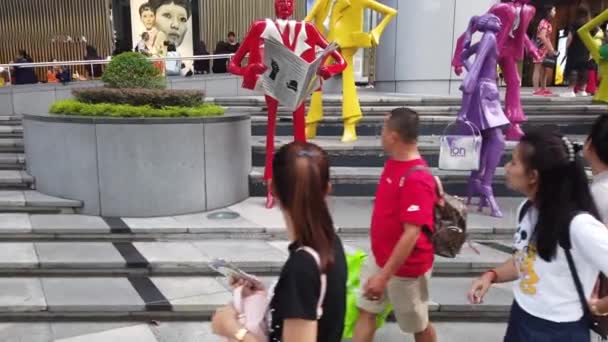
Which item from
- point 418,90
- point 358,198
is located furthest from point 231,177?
point 418,90

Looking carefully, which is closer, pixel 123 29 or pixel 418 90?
pixel 418 90

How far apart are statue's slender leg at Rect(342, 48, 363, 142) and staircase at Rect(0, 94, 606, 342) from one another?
422 mm

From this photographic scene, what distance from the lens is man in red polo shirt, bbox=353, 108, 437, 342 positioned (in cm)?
233

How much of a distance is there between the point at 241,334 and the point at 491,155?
15.1 ft

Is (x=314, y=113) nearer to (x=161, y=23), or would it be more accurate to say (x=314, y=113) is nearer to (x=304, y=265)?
(x=304, y=265)

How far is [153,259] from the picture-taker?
14.5 feet

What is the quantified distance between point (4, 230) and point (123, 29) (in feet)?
47.0

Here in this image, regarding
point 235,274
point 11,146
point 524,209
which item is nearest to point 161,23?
point 11,146

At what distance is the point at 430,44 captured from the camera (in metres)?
10.8

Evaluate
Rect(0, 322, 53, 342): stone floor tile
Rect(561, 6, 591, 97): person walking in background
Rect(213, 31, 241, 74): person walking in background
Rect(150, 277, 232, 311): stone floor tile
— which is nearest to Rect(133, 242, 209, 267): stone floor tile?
Rect(150, 277, 232, 311): stone floor tile

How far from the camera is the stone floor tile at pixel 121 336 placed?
11.3 ft

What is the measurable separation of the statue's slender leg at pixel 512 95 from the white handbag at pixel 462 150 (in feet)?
3.22

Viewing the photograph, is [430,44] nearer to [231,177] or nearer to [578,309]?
[231,177]

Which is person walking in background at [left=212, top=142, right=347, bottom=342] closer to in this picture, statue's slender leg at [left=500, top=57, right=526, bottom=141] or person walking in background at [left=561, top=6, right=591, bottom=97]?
statue's slender leg at [left=500, top=57, right=526, bottom=141]
